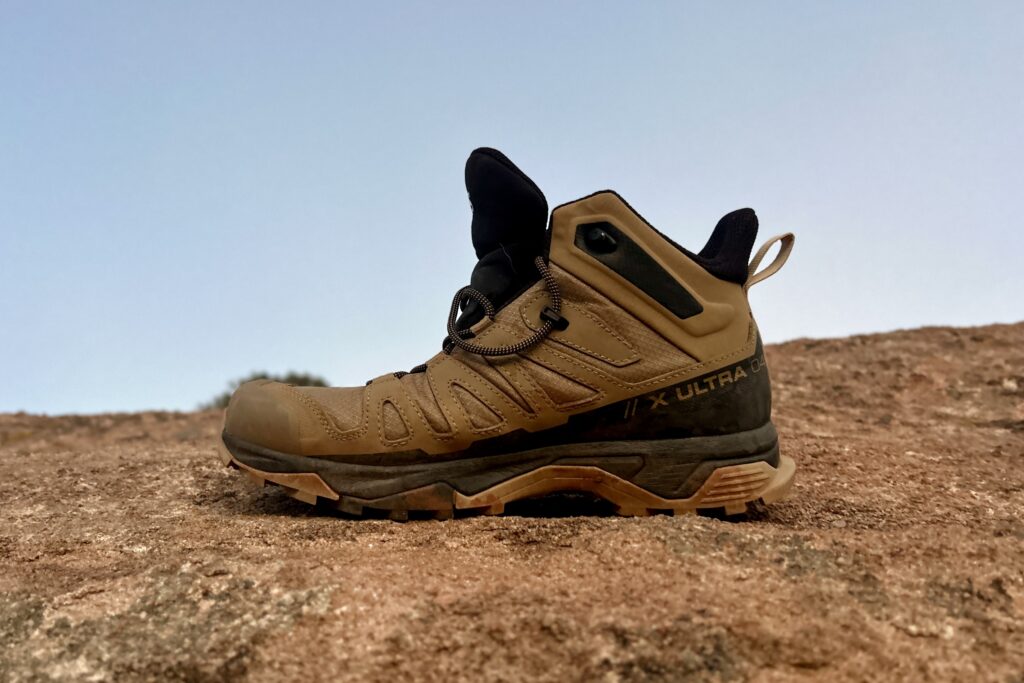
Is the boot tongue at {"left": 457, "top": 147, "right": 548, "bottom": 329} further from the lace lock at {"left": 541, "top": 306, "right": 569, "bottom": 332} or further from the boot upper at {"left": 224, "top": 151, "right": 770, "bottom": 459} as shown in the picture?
the lace lock at {"left": 541, "top": 306, "right": 569, "bottom": 332}

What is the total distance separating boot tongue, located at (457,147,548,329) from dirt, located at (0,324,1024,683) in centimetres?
61

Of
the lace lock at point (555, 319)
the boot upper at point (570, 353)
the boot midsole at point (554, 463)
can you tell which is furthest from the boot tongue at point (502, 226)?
the boot midsole at point (554, 463)

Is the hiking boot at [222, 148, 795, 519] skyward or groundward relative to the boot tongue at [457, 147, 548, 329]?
groundward

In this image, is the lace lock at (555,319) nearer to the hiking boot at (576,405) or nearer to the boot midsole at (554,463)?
the hiking boot at (576,405)

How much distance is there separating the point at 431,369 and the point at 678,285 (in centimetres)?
67

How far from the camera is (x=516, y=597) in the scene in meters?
1.35

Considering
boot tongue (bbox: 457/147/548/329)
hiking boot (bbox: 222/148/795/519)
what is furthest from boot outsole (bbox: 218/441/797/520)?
boot tongue (bbox: 457/147/548/329)

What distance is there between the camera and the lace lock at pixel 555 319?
6.38ft

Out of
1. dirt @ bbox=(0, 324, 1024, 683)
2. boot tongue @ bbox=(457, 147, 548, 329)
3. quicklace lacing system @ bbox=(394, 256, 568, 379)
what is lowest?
dirt @ bbox=(0, 324, 1024, 683)

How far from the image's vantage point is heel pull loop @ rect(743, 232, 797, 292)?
2025mm

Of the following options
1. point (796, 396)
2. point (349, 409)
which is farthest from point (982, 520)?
point (796, 396)

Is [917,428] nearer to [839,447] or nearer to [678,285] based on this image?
[839,447]

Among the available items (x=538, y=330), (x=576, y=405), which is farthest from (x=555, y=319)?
(x=576, y=405)

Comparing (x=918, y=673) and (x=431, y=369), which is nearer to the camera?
(x=918, y=673)
